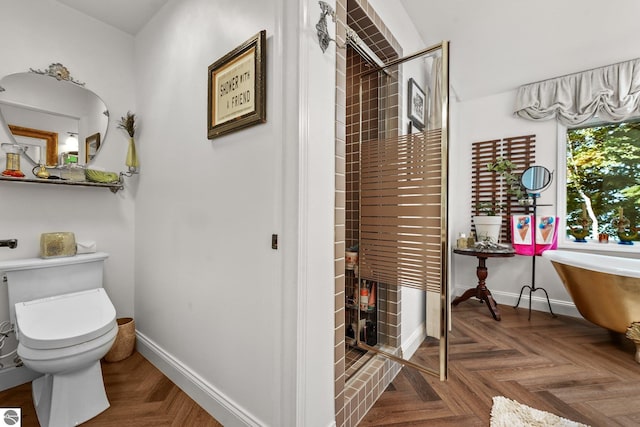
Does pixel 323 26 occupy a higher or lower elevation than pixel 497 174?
higher

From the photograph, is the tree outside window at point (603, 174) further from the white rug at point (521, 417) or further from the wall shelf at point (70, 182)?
the wall shelf at point (70, 182)

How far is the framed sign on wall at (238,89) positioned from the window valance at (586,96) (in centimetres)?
341

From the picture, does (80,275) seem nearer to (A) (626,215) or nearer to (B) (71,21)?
(B) (71,21)

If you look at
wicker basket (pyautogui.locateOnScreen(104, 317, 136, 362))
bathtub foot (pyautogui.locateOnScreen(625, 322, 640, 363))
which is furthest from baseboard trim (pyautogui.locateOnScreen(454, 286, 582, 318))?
wicker basket (pyautogui.locateOnScreen(104, 317, 136, 362))

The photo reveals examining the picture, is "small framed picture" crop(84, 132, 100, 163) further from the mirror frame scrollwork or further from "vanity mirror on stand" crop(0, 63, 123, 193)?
the mirror frame scrollwork

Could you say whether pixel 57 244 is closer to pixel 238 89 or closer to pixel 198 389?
pixel 198 389

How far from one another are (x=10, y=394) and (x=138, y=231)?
3.94 ft

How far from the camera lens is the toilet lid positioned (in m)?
1.41

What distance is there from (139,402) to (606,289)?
136 inches

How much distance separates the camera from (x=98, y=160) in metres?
2.19

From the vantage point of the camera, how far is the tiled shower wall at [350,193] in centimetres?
139

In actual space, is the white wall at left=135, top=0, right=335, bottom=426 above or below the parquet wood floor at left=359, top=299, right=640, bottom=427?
above

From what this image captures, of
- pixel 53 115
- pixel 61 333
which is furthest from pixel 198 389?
pixel 53 115

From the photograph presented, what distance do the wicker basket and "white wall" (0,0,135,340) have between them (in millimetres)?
196
